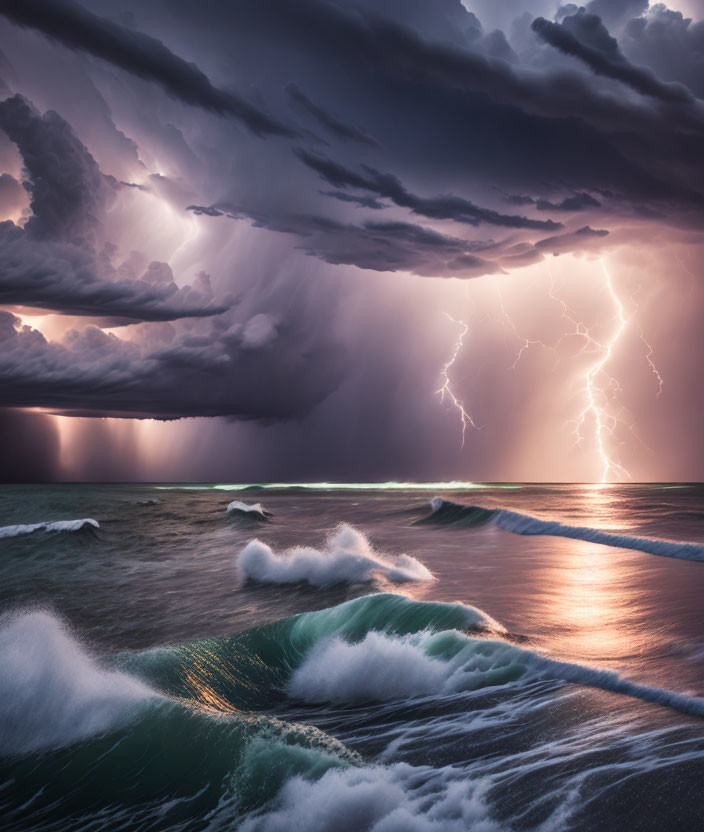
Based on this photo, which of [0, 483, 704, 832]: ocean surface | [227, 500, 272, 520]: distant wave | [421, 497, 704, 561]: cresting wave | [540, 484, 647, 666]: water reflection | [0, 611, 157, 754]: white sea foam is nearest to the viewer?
[0, 483, 704, 832]: ocean surface

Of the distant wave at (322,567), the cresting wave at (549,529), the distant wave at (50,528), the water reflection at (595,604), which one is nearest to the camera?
the water reflection at (595,604)

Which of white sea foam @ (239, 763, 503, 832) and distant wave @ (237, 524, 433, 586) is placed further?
distant wave @ (237, 524, 433, 586)

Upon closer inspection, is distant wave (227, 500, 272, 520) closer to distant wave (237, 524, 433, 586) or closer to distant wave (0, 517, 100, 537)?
distant wave (0, 517, 100, 537)

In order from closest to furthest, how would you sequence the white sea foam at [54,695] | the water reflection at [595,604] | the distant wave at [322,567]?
1. the white sea foam at [54,695]
2. the water reflection at [595,604]
3. the distant wave at [322,567]

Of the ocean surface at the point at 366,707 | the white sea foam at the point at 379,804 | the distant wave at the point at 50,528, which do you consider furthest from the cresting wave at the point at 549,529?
the distant wave at the point at 50,528

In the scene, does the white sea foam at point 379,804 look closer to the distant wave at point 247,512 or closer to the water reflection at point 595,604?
the water reflection at point 595,604

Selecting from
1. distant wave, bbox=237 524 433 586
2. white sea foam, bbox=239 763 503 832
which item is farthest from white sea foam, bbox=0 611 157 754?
distant wave, bbox=237 524 433 586
